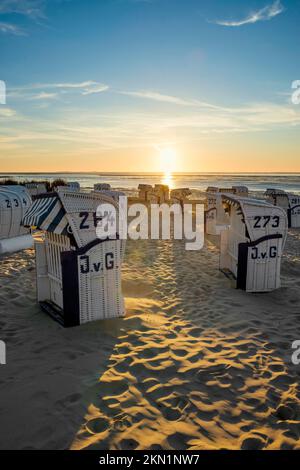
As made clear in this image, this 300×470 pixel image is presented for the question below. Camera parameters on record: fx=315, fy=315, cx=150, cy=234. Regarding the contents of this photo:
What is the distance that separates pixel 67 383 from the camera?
4.18 meters

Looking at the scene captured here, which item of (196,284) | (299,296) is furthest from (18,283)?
(299,296)

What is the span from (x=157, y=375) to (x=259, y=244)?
447cm

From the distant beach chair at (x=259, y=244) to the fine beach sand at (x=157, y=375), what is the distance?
0.38 meters

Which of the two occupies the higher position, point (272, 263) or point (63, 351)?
point (272, 263)

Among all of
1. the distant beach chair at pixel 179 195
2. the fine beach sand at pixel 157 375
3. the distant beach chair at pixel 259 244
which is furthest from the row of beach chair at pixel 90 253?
the distant beach chair at pixel 179 195

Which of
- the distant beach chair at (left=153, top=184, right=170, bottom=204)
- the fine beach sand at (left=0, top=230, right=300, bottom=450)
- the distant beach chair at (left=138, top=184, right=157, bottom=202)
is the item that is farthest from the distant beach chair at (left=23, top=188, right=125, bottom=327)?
the distant beach chair at (left=138, top=184, right=157, bottom=202)

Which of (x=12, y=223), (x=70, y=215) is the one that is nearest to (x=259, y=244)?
(x=70, y=215)

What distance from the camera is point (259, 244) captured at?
7.66m

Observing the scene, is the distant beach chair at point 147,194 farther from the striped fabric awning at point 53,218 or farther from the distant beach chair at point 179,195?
the striped fabric awning at point 53,218

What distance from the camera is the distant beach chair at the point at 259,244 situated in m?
7.62

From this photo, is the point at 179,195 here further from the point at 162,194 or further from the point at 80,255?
the point at 80,255

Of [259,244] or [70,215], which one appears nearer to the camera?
[70,215]
